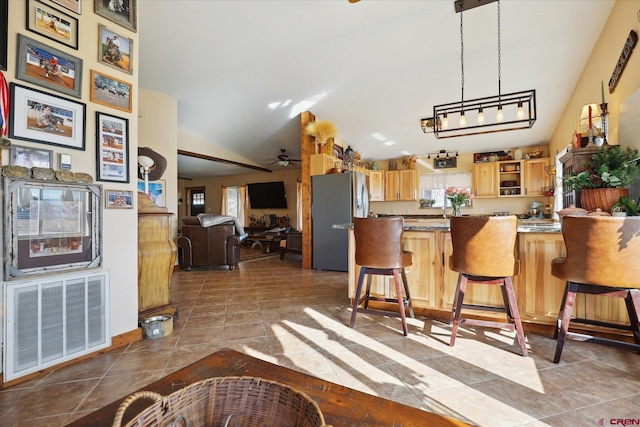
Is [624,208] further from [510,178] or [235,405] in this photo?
[510,178]

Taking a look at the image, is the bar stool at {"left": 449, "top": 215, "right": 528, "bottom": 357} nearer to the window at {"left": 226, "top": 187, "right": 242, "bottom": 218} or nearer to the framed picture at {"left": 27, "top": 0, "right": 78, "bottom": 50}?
the framed picture at {"left": 27, "top": 0, "right": 78, "bottom": 50}

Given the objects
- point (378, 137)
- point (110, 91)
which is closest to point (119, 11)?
point (110, 91)

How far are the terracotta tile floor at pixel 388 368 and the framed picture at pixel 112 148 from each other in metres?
1.34

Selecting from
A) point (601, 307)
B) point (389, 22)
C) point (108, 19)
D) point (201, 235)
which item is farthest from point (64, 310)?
point (389, 22)

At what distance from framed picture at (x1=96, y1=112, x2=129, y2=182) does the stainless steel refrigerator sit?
331 cm

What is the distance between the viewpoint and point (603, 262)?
180cm

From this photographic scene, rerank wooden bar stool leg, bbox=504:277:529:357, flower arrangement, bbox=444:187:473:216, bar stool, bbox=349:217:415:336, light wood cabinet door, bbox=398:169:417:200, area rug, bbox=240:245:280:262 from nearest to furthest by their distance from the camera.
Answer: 1. wooden bar stool leg, bbox=504:277:529:357
2. bar stool, bbox=349:217:415:336
3. flower arrangement, bbox=444:187:473:216
4. area rug, bbox=240:245:280:262
5. light wood cabinet door, bbox=398:169:417:200

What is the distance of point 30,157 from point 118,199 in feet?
1.83

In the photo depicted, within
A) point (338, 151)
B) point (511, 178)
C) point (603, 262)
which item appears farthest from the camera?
point (511, 178)

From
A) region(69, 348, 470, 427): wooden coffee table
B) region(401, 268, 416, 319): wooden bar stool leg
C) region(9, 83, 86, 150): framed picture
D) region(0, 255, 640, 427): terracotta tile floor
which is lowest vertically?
region(0, 255, 640, 427): terracotta tile floor

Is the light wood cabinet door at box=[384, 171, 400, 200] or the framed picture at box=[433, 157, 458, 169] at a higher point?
the framed picture at box=[433, 157, 458, 169]

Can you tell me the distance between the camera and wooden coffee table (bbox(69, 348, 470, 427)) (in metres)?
0.59

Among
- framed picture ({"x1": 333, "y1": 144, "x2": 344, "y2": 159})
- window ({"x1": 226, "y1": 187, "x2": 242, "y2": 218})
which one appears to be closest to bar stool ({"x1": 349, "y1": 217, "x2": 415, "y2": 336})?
framed picture ({"x1": 333, "y1": 144, "x2": 344, "y2": 159})

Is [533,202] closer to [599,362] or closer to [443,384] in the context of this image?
[599,362]
